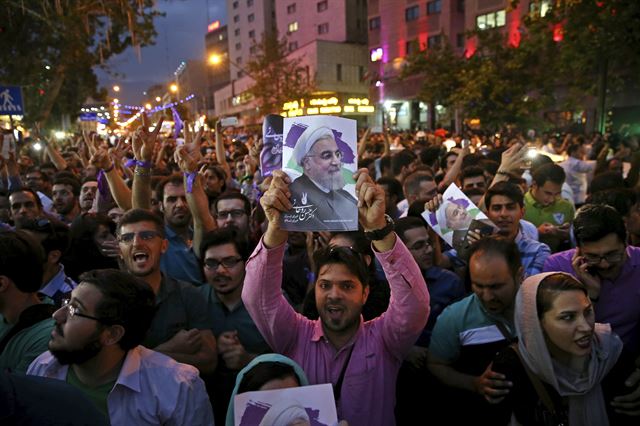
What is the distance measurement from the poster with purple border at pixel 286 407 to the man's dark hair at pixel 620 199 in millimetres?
3472

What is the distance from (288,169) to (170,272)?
228 centimetres

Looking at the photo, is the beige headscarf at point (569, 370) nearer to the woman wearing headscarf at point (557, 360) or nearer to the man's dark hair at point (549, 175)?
the woman wearing headscarf at point (557, 360)

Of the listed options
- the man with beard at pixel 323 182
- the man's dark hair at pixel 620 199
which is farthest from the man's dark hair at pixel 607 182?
the man with beard at pixel 323 182

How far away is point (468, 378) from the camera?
2707mm

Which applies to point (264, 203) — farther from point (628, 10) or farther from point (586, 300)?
point (628, 10)

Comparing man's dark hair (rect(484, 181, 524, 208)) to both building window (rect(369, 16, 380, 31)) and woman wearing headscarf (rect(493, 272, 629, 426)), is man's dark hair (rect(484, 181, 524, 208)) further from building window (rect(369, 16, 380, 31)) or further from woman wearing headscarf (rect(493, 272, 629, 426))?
building window (rect(369, 16, 380, 31))

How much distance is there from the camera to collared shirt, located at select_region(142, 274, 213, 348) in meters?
2.95

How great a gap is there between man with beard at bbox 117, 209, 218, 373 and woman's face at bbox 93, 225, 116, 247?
3.32 ft

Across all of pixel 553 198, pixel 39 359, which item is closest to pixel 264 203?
pixel 39 359

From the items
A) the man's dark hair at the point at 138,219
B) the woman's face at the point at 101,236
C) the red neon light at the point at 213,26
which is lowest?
the woman's face at the point at 101,236

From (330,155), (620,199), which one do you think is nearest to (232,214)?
(330,155)

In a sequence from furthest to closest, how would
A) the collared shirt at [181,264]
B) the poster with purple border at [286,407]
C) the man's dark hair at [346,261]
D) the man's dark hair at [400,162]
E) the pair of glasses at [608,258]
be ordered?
the man's dark hair at [400,162] < the collared shirt at [181,264] < the pair of glasses at [608,258] < the man's dark hair at [346,261] < the poster with purple border at [286,407]

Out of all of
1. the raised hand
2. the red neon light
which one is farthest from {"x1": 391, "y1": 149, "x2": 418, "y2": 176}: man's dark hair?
the red neon light

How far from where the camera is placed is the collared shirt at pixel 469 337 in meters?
2.77
